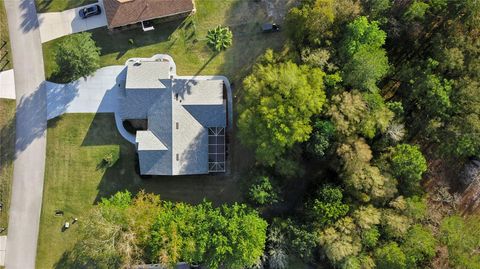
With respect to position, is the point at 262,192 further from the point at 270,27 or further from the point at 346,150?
the point at 270,27

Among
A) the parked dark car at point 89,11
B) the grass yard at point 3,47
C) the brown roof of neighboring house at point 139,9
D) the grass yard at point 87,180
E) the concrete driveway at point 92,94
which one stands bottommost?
the grass yard at point 87,180

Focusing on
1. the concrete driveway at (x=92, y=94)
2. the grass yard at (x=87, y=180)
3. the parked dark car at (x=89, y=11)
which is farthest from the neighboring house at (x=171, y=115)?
the parked dark car at (x=89, y=11)

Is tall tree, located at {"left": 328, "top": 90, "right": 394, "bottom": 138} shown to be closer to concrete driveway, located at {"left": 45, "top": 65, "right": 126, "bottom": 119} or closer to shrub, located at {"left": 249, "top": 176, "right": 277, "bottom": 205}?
shrub, located at {"left": 249, "top": 176, "right": 277, "bottom": 205}

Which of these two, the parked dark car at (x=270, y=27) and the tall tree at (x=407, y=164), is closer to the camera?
the tall tree at (x=407, y=164)

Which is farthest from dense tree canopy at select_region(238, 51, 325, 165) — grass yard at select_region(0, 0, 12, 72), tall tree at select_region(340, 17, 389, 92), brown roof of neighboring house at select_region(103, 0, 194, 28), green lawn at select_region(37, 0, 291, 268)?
grass yard at select_region(0, 0, 12, 72)

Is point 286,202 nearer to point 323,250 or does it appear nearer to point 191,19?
point 323,250

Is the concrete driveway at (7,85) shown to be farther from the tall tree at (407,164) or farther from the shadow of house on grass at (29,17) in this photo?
the tall tree at (407,164)

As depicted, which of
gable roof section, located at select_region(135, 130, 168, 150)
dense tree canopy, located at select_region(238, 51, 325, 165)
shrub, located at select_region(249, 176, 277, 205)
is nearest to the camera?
dense tree canopy, located at select_region(238, 51, 325, 165)
